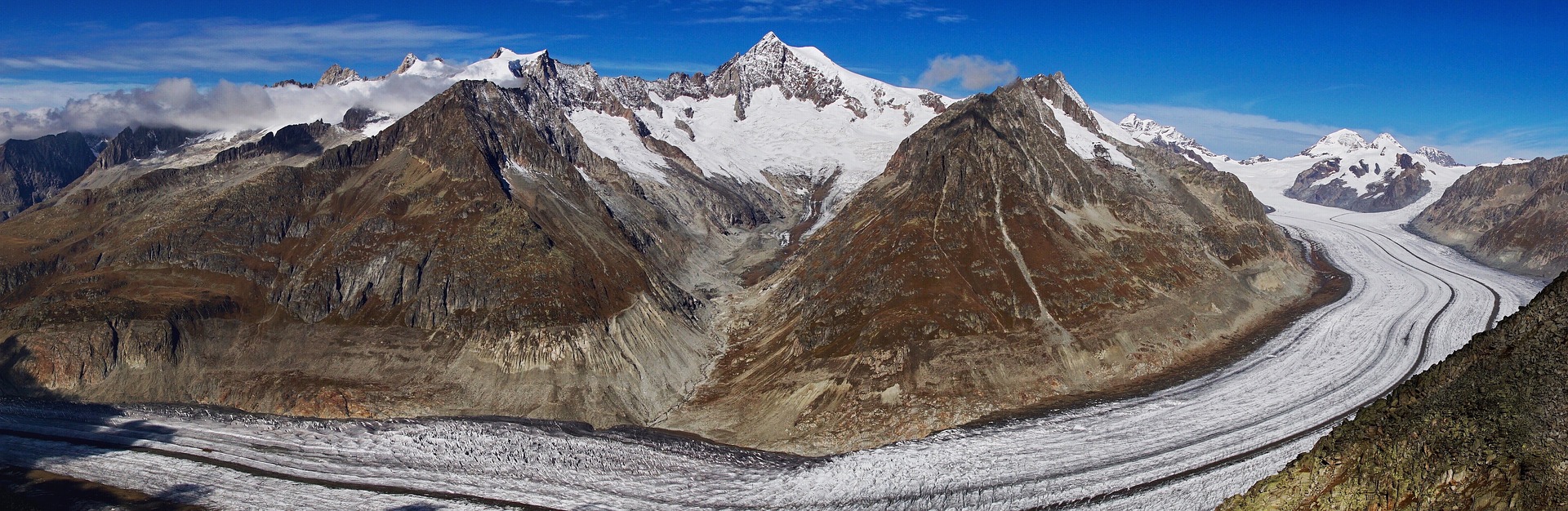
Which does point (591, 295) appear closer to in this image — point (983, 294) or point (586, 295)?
point (586, 295)

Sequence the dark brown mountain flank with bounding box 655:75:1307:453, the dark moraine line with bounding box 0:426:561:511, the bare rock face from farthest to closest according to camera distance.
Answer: the bare rock face → the dark brown mountain flank with bounding box 655:75:1307:453 → the dark moraine line with bounding box 0:426:561:511

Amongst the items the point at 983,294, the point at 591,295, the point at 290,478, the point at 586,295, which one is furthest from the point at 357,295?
the point at 983,294

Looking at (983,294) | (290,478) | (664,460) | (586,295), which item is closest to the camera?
(290,478)

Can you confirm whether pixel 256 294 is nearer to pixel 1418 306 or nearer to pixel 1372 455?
pixel 1372 455

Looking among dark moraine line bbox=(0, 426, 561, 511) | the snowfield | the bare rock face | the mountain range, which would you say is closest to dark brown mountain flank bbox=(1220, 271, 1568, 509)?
the snowfield

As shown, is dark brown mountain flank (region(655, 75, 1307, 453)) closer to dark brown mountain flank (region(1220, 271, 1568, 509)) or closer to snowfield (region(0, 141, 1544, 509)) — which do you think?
snowfield (region(0, 141, 1544, 509))

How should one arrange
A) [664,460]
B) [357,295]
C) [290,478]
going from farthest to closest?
[357,295], [664,460], [290,478]
